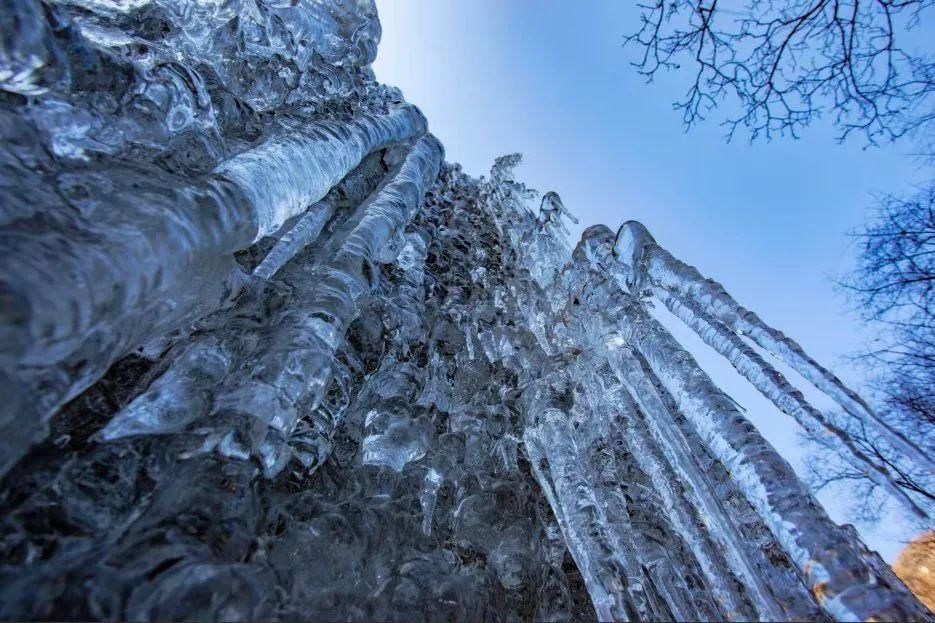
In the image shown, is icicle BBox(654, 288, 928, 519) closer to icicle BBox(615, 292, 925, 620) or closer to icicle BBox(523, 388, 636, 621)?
icicle BBox(615, 292, 925, 620)

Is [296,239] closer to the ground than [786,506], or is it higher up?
higher up

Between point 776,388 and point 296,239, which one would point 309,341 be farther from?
point 776,388

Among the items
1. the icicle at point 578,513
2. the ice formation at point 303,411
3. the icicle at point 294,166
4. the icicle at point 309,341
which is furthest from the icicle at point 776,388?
Answer: the icicle at point 294,166

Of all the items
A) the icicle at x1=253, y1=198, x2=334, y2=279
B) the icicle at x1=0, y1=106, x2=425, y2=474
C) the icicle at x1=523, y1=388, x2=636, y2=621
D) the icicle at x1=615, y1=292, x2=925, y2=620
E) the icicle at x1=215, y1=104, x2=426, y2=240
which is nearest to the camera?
the icicle at x1=0, y1=106, x2=425, y2=474

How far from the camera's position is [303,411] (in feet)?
4.27

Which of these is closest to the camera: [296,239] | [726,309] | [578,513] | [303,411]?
[303,411]

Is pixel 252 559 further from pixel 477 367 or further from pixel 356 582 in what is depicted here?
pixel 477 367

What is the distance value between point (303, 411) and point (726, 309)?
144 cm

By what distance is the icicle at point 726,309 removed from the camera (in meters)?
1.23

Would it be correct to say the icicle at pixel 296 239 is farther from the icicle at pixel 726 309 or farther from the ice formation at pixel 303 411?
the icicle at pixel 726 309

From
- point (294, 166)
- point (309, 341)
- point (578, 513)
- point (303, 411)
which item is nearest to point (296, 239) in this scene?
point (294, 166)

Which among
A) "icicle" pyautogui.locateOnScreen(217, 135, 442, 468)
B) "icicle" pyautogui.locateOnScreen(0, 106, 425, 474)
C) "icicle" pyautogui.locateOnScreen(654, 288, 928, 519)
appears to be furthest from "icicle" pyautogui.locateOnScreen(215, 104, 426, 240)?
"icicle" pyautogui.locateOnScreen(654, 288, 928, 519)

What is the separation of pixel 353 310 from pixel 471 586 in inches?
36.0

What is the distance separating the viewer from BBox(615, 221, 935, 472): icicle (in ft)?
4.03
